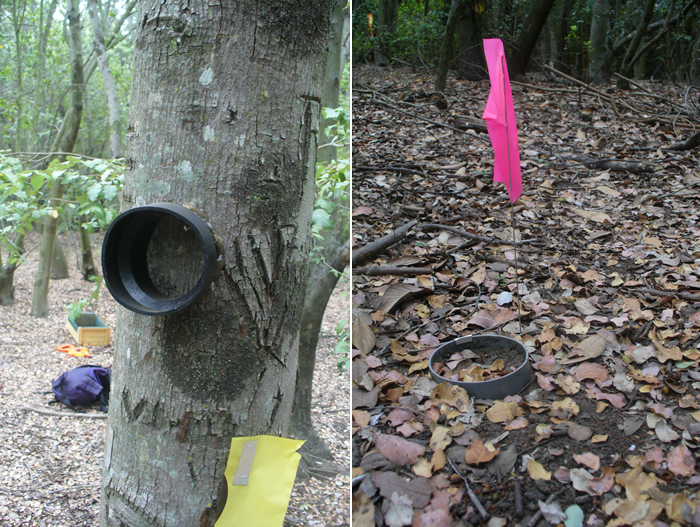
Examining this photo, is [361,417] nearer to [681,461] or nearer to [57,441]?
[681,461]

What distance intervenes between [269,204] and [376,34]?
415 centimetres

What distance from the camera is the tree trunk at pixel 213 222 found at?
951 millimetres

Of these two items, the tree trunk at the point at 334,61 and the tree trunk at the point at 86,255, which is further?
the tree trunk at the point at 86,255

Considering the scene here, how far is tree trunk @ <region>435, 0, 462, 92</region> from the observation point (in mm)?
4289

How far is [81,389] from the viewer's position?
4320mm

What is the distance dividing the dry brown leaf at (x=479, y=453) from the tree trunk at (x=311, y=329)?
2.02m

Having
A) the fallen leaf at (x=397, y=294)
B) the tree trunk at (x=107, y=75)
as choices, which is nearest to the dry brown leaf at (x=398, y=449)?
the fallen leaf at (x=397, y=294)

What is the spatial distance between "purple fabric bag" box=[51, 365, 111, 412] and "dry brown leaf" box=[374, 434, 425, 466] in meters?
3.66

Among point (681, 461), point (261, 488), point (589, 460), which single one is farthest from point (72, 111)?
point (681, 461)

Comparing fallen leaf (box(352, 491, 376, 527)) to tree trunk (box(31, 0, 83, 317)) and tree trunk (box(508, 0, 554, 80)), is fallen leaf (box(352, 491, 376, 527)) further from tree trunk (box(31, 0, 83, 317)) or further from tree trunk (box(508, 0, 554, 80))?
tree trunk (box(31, 0, 83, 317))

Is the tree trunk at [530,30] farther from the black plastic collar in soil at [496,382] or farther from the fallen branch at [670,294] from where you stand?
the black plastic collar in soil at [496,382]

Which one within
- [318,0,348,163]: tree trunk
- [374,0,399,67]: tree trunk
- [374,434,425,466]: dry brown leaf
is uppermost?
[374,0,399,67]: tree trunk

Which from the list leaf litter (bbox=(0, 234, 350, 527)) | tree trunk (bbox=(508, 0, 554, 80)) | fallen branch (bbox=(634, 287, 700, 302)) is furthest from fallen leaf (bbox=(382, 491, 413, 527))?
tree trunk (bbox=(508, 0, 554, 80))

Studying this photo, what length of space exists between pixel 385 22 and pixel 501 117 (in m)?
3.47
